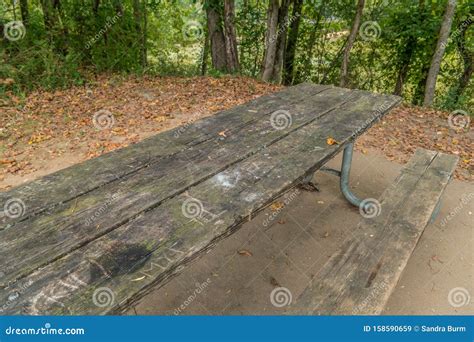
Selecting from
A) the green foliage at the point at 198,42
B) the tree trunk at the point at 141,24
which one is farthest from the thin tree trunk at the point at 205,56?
the tree trunk at the point at 141,24

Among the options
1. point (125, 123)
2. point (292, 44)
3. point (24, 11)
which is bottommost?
point (125, 123)

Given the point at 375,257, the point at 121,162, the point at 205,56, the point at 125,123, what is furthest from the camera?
→ the point at 205,56

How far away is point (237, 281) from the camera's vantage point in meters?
2.62

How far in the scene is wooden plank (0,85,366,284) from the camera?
1302 mm

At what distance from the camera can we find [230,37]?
6.61 metres

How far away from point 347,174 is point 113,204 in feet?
7.64

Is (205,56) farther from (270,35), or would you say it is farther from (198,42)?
(270,35)

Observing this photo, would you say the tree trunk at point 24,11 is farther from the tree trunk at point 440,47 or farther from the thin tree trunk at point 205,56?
the tree trunk at point 440,47

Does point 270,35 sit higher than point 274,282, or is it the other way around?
point 270,35

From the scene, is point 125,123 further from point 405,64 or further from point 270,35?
point 405,64

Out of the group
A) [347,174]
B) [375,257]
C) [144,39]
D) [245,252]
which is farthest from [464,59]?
[375,257]

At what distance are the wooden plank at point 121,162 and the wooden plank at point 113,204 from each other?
5 centimetres

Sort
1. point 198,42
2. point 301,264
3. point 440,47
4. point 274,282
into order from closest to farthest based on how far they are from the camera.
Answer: point 274,282, point 301,264, point 440,47, point 198,42

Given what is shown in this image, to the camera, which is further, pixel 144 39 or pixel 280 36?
pixel 280 36
